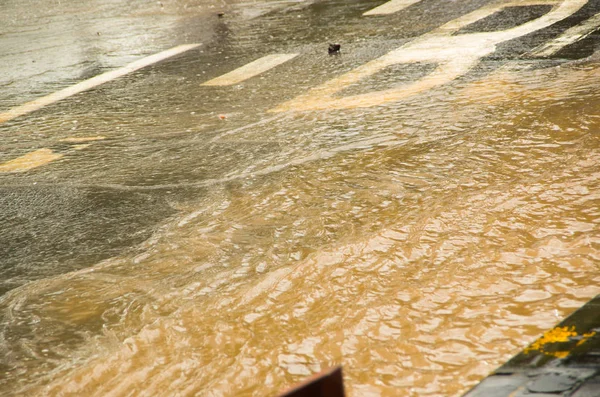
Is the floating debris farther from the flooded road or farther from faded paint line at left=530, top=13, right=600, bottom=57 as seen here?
faded paint line at left=530, top=13, right=600, bottom=57

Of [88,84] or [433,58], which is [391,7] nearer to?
[433,58]

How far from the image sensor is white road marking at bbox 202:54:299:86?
673 cm

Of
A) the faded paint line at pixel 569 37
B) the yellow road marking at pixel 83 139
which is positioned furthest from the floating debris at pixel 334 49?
the yellow road marking at pixel 83 139

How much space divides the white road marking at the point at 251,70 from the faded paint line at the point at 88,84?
50.4 inches

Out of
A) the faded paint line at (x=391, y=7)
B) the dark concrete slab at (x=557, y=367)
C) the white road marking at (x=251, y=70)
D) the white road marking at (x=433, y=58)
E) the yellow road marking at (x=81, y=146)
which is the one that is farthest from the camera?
the faded paint line at (x=391, y=7)

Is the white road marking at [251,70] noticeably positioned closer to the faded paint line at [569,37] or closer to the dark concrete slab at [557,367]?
the faded paint line at [569,37]

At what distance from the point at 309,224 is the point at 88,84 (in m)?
4.47

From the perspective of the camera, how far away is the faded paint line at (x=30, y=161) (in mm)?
5211

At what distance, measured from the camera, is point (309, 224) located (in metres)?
3.60

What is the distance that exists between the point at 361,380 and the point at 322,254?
94 cm

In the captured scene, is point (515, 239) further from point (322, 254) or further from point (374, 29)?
point (374, 29)

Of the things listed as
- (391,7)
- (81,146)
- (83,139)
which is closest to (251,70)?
(83,139)

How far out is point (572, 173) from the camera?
A: 12.2 ft

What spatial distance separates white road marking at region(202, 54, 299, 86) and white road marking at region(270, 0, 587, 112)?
0.92m
